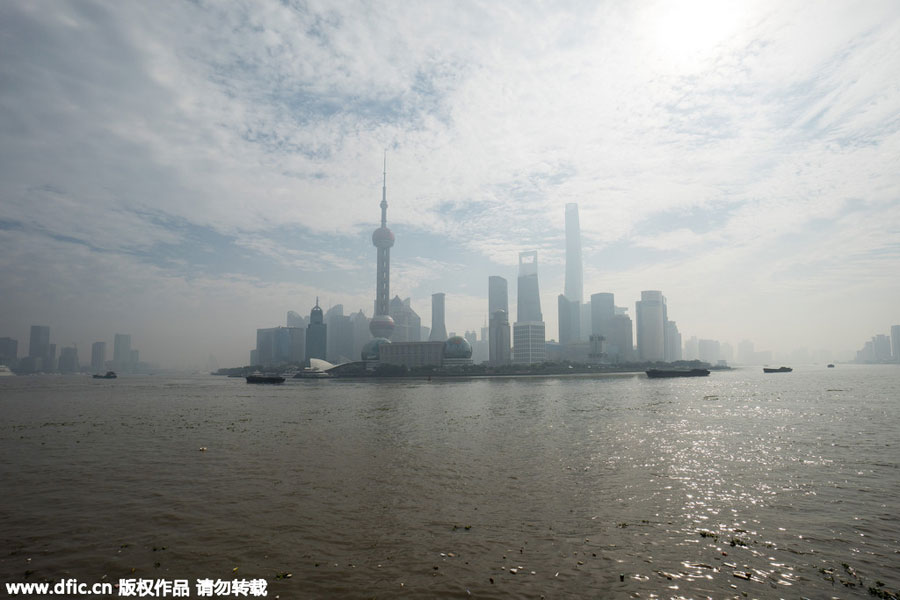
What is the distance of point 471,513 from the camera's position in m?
22.0

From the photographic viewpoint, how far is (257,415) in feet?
227

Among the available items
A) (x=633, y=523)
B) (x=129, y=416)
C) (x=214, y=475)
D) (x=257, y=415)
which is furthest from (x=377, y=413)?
(x=633, y=523)

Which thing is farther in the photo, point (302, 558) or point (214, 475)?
point (214, 475)

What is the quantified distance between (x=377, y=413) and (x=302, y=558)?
180 ft

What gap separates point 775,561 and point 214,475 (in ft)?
96.6

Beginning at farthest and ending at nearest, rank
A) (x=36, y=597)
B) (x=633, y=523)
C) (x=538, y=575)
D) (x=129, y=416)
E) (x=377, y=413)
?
(x=377, y=413)
(x=129, y=416)
(x=633, y=523)
(x=538, y=575)
(x=36, y=597)

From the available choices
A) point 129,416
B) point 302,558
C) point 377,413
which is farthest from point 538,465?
point 129,416

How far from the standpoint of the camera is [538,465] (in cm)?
3183

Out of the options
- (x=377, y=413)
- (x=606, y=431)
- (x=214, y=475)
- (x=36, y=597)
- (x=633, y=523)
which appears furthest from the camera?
(x=377, y=413)

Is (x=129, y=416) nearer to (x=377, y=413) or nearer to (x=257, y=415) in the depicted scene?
(x=257, y=415)

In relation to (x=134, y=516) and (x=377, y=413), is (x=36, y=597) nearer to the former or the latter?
(x=134, y=516)

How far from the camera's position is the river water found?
1573cm

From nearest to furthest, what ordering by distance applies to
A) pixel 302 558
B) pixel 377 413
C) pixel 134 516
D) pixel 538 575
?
pixel 538 575
pixel 302 558
pixel 134 516
pixel 377 413

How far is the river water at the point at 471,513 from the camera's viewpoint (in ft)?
51.6
